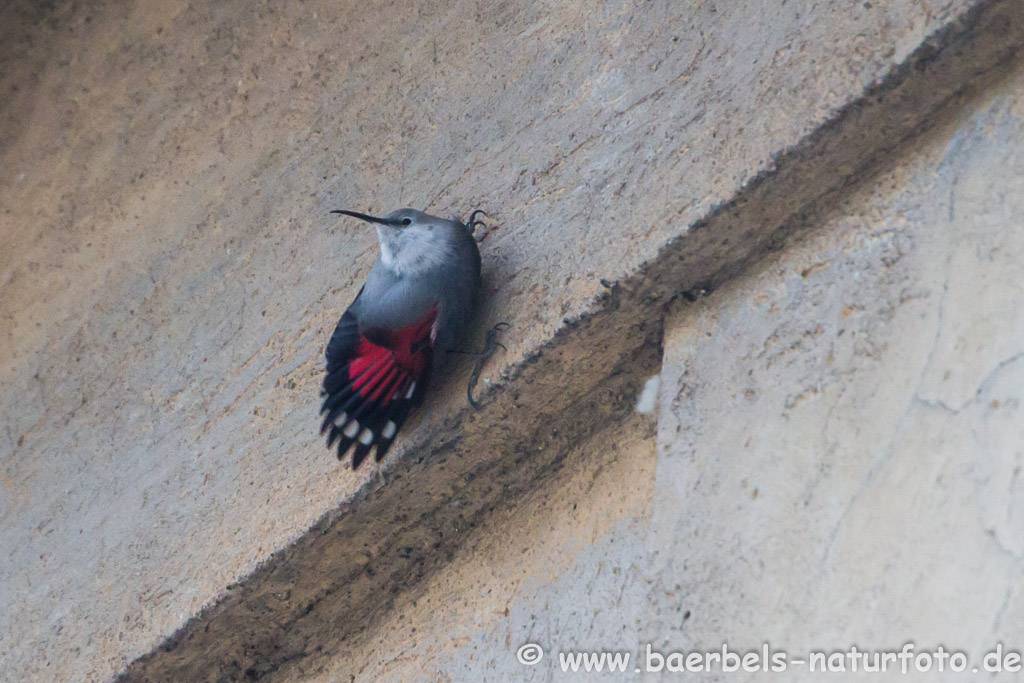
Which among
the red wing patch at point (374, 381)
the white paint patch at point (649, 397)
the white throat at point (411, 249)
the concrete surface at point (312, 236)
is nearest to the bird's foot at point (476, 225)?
the concrete surface at point (312, 236)

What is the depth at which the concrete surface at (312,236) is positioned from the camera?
1.70 metres

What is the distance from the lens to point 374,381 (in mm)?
1774

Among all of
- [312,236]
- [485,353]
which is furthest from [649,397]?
[312,236]

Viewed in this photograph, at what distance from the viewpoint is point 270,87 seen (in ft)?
8.43

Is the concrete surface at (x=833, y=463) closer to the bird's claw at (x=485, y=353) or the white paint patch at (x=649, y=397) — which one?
the white paint patch at (x=649, y=397)

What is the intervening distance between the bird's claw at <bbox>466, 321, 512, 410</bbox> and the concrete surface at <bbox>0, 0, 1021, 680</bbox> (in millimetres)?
41

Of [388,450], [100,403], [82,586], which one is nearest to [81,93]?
[100,403]

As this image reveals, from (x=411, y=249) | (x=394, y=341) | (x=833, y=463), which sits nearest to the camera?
(x=833, y=463)

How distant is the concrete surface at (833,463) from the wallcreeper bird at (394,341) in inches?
13.6

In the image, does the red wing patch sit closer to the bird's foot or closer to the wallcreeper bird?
the wallcreeper bird

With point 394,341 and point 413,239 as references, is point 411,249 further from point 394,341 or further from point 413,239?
point 394,341

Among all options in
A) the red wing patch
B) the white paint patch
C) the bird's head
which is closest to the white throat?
the bird's head

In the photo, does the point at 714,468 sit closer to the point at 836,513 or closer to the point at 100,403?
the point at 836,513

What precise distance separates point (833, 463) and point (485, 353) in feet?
2.16
